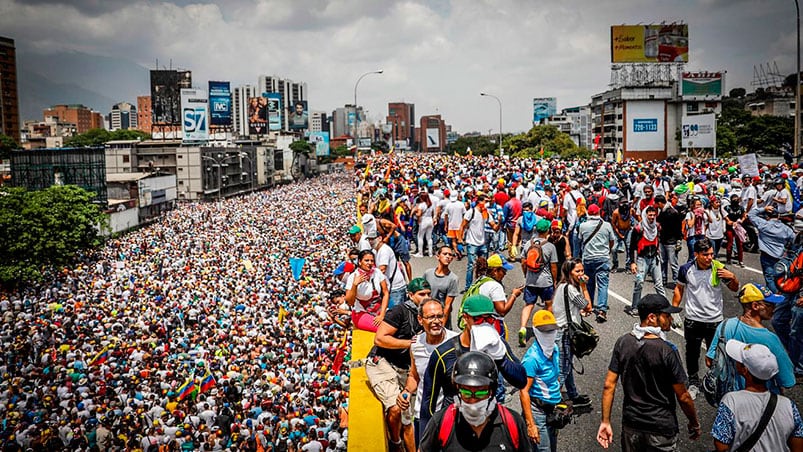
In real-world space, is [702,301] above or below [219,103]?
below

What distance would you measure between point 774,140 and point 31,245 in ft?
230

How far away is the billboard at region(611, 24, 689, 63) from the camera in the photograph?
77.9 m

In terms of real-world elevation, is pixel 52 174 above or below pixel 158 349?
above

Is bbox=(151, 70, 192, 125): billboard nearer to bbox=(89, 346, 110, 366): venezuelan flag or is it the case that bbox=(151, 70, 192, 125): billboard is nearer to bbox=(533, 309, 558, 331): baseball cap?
bbox=(89, 346, 110, 366): venezuelan flag

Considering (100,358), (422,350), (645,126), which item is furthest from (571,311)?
(645,126)

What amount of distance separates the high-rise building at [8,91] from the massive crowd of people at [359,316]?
7786 centimetres

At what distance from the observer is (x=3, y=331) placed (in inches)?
691

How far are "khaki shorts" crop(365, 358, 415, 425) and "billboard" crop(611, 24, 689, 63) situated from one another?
80547 mm

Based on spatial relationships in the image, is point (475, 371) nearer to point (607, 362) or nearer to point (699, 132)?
point (607, 362)

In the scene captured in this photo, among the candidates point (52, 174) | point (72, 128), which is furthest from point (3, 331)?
point (72, 128)

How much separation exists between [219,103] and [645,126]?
6138 centimetres

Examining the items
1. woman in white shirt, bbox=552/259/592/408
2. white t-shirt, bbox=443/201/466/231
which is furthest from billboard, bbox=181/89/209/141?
woman in white shirt, bbox=552/259/592/408

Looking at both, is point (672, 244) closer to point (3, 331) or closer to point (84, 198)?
point (3, 331)

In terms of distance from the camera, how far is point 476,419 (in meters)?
2.97
